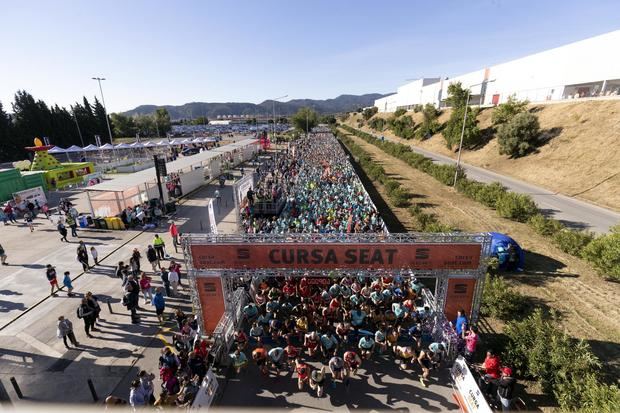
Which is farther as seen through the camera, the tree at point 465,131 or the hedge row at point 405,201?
the tree at point 465,131

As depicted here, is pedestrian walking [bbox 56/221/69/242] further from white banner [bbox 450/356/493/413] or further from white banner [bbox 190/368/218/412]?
white banner [bbox 450/356/493/413]

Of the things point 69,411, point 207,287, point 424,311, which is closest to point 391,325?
point 424,311

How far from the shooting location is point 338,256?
8.74 meters

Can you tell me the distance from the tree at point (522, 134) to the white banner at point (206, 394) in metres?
40.8

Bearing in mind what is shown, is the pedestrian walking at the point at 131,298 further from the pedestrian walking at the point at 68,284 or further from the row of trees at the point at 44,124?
the row of trees at the point at 44,124

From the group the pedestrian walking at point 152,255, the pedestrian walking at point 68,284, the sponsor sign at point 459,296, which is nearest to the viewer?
the sponsor sign at point 459,296

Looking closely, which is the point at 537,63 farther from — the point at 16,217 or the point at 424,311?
the point at 16,217

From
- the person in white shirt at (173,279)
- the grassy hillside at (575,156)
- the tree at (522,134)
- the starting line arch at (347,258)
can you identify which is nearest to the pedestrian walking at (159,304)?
the person in white shirt at (173,279)

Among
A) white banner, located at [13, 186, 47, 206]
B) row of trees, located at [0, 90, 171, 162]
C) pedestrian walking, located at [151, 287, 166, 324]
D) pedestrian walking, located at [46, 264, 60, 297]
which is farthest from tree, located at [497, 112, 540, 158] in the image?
row of trees, located at [0, 90, 171, 162]

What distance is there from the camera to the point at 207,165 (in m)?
33.0

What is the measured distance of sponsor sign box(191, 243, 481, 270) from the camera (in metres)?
8.61

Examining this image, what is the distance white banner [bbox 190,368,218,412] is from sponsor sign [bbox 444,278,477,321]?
739 centimetres

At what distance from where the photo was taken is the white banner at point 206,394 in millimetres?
6701

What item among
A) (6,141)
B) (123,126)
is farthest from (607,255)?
(123,126)
